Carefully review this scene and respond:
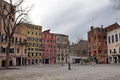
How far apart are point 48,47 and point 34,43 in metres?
10.3

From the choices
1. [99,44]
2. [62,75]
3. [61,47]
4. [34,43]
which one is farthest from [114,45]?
[62,75]

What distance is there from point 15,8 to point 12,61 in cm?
2696

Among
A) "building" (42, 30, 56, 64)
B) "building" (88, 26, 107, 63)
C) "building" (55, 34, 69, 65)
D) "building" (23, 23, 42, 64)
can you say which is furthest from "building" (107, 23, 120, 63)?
"building" (23, 23, 42, 64)

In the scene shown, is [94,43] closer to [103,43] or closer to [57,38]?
[103,43]

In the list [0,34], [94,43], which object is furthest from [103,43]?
[0,34]

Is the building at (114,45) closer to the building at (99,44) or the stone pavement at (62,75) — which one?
the building at (99,44)

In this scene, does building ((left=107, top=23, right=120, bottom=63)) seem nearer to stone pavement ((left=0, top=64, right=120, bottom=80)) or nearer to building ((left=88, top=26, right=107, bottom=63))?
building ((left=88, top=26, right=107, bottom=63))

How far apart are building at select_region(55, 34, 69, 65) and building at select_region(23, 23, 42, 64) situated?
13.0 meters

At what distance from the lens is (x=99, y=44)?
281 ft

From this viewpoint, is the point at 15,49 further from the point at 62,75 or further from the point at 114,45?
the point at 62,75

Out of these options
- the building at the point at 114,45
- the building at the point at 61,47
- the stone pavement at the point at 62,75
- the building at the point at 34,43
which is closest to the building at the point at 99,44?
the building at the point at 114,45

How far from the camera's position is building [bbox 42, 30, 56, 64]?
324 feet

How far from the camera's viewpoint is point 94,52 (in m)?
87.8

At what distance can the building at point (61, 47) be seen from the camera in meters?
105
